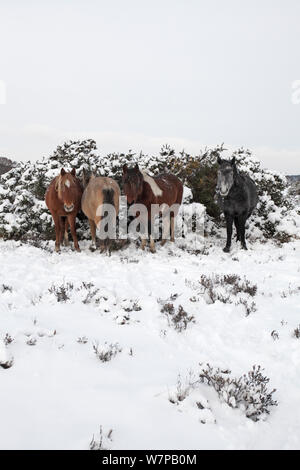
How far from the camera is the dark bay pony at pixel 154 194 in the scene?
8.72 m

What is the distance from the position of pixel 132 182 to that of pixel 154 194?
102cm

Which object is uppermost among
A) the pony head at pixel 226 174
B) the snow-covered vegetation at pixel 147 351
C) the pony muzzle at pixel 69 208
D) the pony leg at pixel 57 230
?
the pony head at pixel 226 174

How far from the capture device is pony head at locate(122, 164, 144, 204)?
8664 millimetres

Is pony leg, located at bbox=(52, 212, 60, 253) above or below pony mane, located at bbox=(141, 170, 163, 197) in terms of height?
below

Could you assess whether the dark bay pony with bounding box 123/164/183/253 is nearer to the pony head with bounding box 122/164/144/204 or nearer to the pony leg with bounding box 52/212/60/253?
the pony head with bounding box 122/164/144/204

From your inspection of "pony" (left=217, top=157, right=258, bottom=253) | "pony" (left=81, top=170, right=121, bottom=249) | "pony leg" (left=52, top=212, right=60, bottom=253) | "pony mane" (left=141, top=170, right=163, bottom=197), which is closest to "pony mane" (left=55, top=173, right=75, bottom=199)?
"pony" (left=81, top=170, right=121, bottom=249)

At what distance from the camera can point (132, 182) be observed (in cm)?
870

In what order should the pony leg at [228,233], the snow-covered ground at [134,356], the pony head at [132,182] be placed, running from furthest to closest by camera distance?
1. the pony leg at [228,233]
2. the pony head at [132,182]
3. the snow-covered ground at [134,356]

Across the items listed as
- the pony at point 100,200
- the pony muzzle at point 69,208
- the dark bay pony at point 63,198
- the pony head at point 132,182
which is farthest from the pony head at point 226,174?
the pony muzzle at point 69,208

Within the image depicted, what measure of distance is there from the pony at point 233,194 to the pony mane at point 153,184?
1.87 m

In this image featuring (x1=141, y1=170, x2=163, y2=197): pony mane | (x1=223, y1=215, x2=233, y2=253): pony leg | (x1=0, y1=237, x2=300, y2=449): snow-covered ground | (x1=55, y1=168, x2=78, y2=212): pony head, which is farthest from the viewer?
(x1=223, y1=215, x2=233, y2=253): pony leg

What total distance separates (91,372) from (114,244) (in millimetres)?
6436

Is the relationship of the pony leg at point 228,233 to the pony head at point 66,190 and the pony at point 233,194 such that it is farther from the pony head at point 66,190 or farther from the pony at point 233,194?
the pony head at point 66,190
